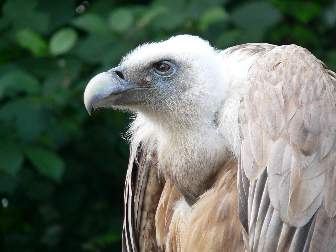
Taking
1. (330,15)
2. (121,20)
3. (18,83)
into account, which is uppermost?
(330,15)

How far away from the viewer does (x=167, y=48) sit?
4.54 m

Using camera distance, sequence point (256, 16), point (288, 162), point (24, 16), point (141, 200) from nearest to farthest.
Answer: point (288, 162) → point (141, 200) → point (24, 16) → point (256, 16)

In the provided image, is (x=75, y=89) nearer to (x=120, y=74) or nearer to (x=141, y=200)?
(x=141, y=200)

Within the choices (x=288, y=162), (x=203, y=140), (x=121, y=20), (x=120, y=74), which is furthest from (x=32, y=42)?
(x=288, y=162)

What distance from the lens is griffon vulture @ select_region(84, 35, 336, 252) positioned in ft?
13.3

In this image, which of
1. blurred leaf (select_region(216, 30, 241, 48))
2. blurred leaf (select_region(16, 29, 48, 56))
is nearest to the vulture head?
blurred leaf (select_region(216, 30, 241, 48))

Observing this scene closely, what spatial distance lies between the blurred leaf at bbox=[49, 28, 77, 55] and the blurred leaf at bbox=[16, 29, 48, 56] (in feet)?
0.23

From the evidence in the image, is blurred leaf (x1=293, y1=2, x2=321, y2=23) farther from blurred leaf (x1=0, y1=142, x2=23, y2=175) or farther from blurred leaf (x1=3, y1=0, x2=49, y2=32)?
blurred leaf (x1=0, y1=142, x2=23, y2=175)

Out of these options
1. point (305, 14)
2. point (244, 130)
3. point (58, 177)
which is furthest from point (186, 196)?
point (305, 14)

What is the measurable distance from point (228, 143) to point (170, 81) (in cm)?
37

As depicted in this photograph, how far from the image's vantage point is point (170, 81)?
178 inches

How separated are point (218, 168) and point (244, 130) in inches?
11.3

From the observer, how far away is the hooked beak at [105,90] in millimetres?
4285

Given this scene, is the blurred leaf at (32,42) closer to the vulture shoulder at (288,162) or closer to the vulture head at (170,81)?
the vulture head at (170,81)
